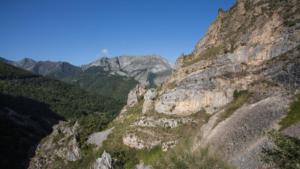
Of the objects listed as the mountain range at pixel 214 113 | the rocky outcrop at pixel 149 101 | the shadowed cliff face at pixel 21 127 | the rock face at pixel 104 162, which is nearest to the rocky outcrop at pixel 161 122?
the mountain range at pixel 214 113

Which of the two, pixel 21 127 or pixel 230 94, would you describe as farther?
pixel 21 127

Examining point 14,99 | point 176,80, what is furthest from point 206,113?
point 14,99

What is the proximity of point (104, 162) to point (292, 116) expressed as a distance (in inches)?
2039

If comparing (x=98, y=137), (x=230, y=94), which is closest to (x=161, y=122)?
(x=230, y=94)

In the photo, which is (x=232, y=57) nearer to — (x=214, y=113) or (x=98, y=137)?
(x=214, y=113)

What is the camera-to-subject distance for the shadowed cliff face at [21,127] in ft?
385

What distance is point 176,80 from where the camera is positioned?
103 meters

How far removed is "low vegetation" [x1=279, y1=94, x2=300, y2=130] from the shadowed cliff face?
9045cm

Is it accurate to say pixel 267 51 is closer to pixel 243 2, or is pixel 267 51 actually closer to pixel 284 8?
pixel 284 8

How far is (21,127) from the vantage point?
149 metres

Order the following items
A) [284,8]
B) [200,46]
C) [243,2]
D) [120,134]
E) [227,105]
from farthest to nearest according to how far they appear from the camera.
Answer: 1. [200,46]
2. [243,2]
3. [120,134]
4. [284,8]
5. [227,105]

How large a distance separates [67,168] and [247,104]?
62.4 m

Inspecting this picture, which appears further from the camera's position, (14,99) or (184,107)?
(14,99)

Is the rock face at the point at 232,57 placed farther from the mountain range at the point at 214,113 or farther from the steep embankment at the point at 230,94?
the mountain range at the point at 214,113
